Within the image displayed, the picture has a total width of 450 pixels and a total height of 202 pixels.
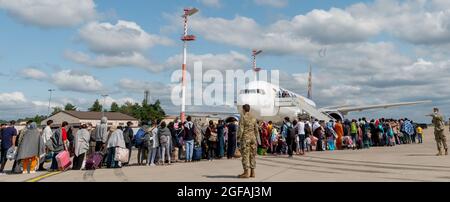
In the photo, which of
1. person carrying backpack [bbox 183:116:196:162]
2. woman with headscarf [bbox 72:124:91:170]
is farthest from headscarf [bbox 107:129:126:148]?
person carrying backpack [bbox 183:116:196:162]

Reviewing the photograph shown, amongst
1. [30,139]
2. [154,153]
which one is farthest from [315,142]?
[30,139]

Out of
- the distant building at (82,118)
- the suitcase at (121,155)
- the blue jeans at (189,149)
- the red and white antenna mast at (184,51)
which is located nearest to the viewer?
the suitcase at (121,155)

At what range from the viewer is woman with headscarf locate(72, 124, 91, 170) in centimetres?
1300

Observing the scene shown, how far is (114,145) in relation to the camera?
13.3 m

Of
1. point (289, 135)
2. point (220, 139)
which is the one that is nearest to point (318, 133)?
point (289, 135)

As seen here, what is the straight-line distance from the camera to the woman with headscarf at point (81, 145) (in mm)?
13000

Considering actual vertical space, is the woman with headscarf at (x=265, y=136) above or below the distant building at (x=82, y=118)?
below

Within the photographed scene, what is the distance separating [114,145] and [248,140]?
5554 millimetres

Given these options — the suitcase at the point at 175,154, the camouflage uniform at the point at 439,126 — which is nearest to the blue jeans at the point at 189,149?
the suitcase at the point at 175,154

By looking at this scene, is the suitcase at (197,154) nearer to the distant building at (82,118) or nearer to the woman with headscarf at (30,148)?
the woman with headscarf at (30,148)

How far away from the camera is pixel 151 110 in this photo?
103 metres

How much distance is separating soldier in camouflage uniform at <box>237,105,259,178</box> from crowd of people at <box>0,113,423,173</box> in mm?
1096

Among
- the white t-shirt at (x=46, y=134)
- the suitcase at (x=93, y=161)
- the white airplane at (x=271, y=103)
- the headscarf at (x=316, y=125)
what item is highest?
the white airplane at (x=271, y=103)
